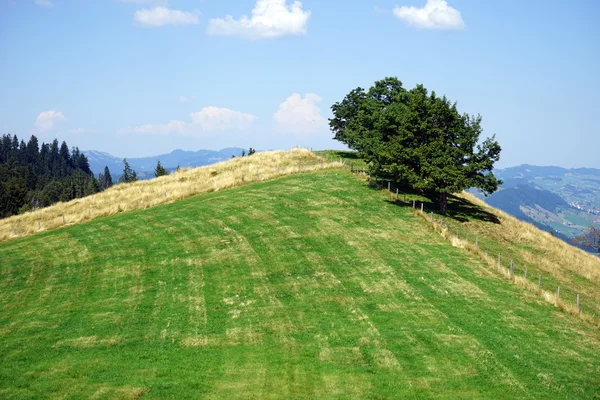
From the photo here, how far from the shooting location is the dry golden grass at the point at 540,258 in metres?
33.1

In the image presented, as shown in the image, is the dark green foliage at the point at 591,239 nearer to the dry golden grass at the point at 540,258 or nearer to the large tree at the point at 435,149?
the dry golden grass at the point at 540,258

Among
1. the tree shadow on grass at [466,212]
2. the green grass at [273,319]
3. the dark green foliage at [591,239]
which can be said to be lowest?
the dark green foliage at [591,239]

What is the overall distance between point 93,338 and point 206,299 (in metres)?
6.80

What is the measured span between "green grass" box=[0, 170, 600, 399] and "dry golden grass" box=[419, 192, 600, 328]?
1274mm

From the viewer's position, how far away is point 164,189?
2501 inches

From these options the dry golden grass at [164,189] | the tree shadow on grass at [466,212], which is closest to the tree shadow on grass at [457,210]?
the tree shadow on grass at [466,212]

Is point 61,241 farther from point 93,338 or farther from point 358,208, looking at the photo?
point 358,208

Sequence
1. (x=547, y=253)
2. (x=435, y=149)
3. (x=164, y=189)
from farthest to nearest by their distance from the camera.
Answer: (x=164, y=189) → (x=435, y=149) → (x=547, y=253)

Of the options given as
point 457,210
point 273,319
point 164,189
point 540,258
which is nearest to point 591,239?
point 457,210

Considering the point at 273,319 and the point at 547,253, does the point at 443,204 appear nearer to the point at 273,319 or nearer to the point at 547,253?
the point at 547,253

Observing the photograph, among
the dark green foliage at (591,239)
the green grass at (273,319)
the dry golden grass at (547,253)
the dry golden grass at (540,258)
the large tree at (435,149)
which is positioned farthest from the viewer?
the dark green foliage at (591,239)

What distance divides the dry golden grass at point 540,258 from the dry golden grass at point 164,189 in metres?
27.0

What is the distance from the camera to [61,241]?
41188 mm

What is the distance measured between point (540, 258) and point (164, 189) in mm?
44428
